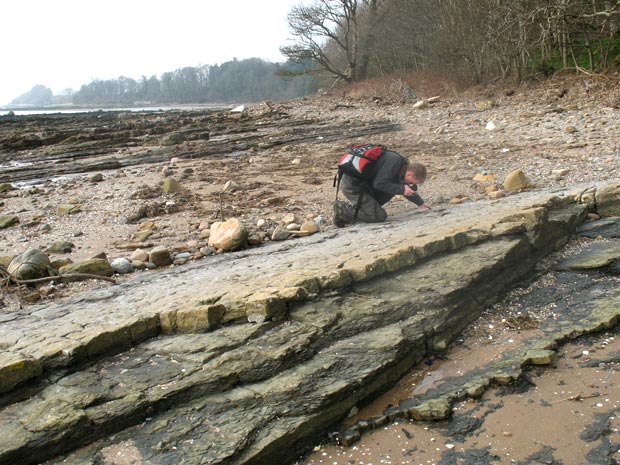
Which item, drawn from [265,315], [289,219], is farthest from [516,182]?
[265,315]

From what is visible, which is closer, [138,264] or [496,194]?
[138,264]

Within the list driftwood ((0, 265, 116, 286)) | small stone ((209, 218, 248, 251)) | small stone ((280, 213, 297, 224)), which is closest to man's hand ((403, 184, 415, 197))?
small stone ((280, 213, 297, 224))

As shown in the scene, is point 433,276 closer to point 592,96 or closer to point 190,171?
point 190,171

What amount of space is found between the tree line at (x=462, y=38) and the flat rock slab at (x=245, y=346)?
1335cm

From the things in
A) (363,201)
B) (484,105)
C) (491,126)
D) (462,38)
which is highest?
(462,38)

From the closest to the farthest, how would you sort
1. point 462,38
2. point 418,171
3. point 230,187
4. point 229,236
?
point 418,171 → point 229,236 → point 230,187 → point 462,38

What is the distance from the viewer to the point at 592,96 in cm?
1498

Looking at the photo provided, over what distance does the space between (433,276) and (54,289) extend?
3.64m

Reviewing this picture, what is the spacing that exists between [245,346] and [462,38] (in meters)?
23.0

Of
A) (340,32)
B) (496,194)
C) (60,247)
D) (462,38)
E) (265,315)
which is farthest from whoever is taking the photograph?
(340,32)

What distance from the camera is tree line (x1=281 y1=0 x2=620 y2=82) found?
16922 millimetres

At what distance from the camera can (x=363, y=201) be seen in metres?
6.82

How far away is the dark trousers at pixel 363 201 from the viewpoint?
678cm

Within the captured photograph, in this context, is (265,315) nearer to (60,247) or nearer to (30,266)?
(30,266)
